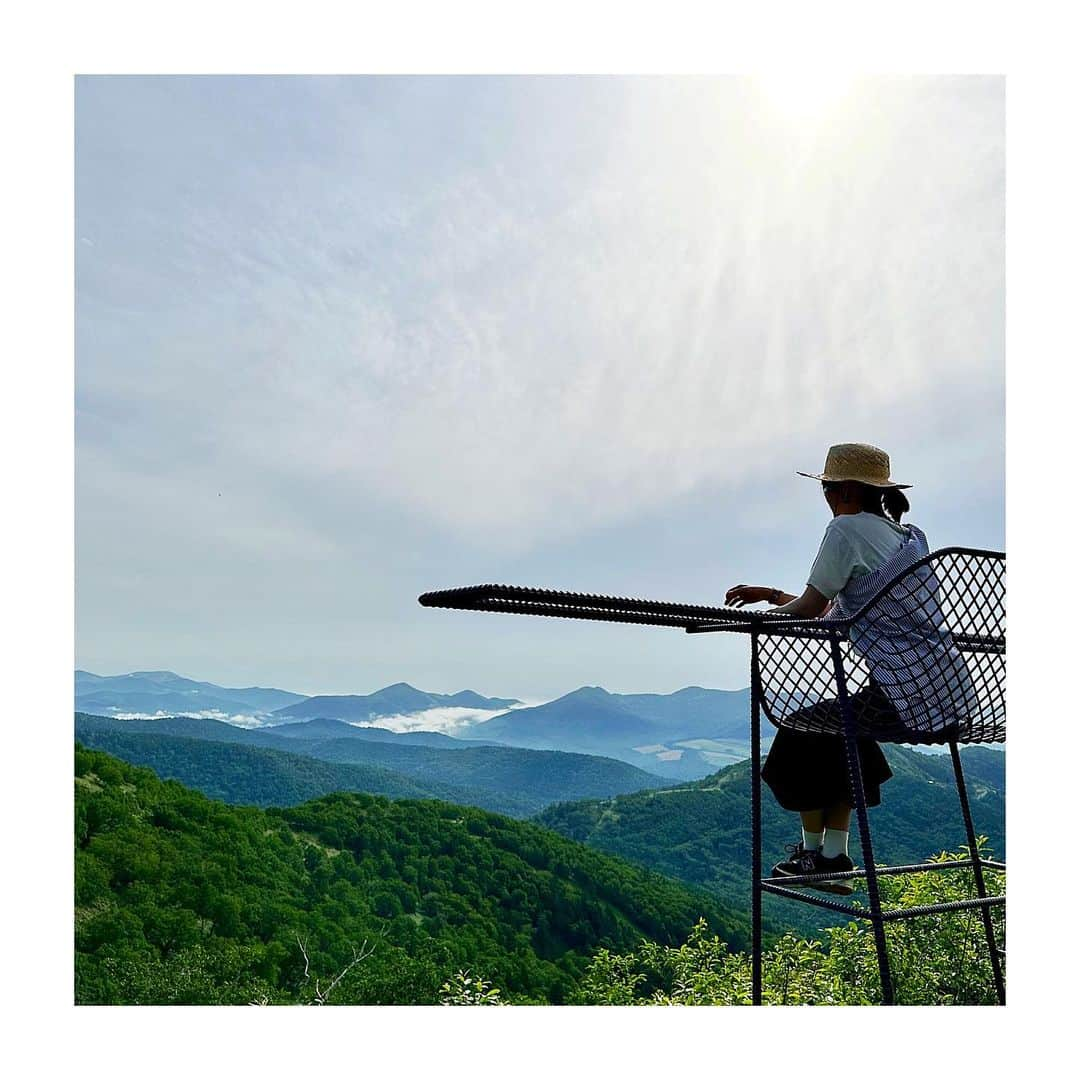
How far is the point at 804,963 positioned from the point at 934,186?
4035mm

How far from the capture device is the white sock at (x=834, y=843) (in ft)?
8.54

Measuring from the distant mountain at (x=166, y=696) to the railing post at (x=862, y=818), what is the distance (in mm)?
11537

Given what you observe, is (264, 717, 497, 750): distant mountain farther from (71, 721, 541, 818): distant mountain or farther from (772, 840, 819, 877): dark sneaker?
(772, 840, 819, 877): dark sneaker

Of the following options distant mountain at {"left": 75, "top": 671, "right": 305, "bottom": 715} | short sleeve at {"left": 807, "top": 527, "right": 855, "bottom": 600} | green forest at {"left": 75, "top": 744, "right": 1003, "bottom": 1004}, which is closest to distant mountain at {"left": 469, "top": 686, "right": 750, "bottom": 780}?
distant mountain at {"left": 75, "top": 671, "right": 305, "bottom": 715}

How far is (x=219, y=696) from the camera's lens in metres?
14.2

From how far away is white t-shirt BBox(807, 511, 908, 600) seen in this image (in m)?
2.40

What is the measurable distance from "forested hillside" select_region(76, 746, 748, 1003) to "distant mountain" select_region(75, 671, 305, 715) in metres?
6.26

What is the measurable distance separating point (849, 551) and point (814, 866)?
2.63 feet

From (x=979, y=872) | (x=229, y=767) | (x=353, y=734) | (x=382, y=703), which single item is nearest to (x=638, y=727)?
(x=382, y=703)

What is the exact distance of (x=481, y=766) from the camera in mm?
13766

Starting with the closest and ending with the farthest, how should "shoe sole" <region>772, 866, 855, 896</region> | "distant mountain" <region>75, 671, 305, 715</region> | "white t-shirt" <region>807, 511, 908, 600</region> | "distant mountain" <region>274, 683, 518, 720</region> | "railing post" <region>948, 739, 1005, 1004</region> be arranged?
"white t-shirt" <region>807, 511, 908, 600</region> < "shoe sole" <region>772, 866, 855, 896</region> < "railing post" <region>948, 739, 1005, 1004</region> < "distant mountain" <region>75, 671, 305, 715</region> < "distant mountain" <region>274, 683, 518, 720</region>

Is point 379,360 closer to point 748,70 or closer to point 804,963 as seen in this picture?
point 804,963

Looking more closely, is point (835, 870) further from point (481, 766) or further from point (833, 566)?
point (481, 766)

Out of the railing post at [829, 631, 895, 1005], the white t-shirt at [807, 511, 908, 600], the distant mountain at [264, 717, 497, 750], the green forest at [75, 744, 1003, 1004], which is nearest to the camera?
the railing post at [829, 631, 895, 1005]
